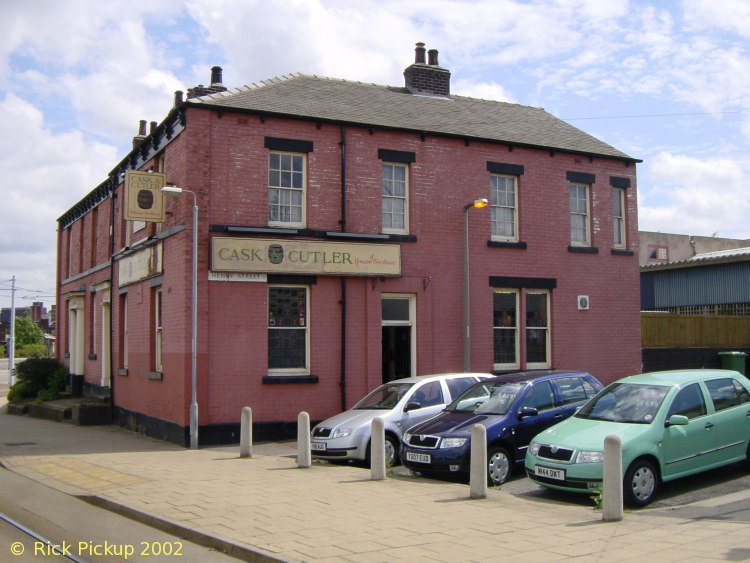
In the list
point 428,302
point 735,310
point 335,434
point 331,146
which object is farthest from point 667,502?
point 735,310

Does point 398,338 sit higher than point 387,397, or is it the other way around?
point 398,338

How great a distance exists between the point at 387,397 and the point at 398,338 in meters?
4.48

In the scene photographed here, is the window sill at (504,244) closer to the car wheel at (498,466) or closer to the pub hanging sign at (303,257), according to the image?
the pub hanging sign at (303,257)

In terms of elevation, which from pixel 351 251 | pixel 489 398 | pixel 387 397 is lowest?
pixel 387 397

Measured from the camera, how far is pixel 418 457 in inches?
453

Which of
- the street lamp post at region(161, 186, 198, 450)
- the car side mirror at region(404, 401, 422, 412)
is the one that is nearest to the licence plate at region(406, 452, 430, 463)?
the car side mirror at region(404, 401, 422, 412)

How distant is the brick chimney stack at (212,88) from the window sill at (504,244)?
26.5 ft

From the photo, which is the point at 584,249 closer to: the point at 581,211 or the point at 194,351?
the point at 581,211

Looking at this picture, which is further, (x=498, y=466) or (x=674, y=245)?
(x=674, y=245)

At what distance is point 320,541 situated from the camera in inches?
299

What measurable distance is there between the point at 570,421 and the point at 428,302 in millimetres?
7681

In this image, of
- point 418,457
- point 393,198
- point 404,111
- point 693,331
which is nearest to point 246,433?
point 418,457

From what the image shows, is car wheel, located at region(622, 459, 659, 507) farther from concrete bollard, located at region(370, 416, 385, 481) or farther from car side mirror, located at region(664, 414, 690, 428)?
concrete bollard, located at region(370, 416, 385, 481)

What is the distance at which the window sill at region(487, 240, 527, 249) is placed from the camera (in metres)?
19.1
